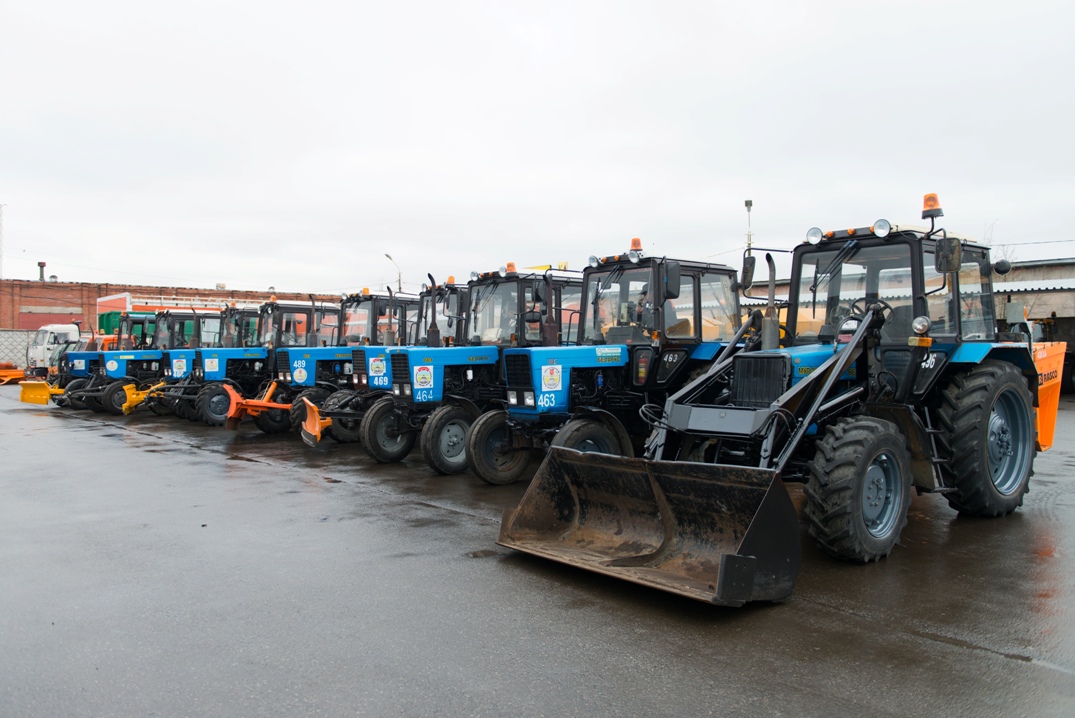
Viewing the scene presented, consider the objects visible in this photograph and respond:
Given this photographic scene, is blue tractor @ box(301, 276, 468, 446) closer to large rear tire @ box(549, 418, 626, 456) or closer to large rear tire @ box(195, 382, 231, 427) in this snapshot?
large rear tire @ box(549, 418, 626, 456)

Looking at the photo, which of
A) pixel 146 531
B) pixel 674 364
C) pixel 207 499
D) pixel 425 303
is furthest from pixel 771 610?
pixel 425 303

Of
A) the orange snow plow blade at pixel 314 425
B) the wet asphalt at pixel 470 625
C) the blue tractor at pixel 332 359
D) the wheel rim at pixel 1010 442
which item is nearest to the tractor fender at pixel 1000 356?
the wheel rim at pixel 1010 442

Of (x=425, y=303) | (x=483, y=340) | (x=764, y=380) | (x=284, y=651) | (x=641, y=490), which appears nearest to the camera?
(x=284, y=651)

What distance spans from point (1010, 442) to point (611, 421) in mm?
3566

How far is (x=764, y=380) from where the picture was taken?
6117 mm

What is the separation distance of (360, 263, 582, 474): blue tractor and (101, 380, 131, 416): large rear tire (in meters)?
11.6

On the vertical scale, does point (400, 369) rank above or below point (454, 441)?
above

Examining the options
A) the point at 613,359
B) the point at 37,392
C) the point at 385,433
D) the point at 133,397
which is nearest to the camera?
the point at 613,359

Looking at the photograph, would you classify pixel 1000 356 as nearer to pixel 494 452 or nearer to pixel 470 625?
pixel 494 452

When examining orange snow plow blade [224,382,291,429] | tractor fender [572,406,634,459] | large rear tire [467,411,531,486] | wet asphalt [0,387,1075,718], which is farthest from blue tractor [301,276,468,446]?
wet asphalt [0,387,1075,718]

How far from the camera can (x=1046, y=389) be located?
7.87 m

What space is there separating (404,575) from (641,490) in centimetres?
172

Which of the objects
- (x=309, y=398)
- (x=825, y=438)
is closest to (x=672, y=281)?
(x=825, y=438)

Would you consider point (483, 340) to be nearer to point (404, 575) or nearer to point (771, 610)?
point (404, 575)
